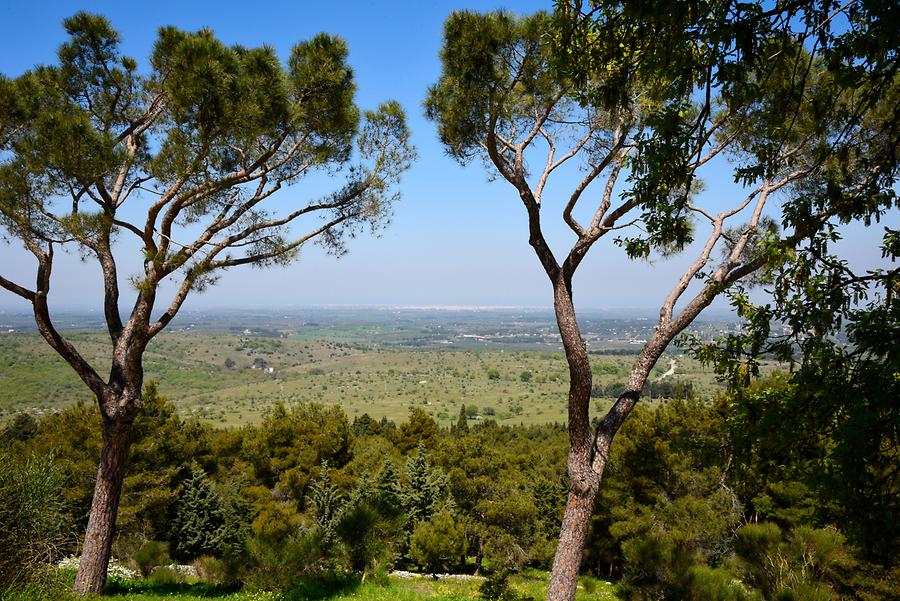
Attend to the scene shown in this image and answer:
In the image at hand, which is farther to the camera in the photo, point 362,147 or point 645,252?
point 362,147

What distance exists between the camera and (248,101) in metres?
5.52

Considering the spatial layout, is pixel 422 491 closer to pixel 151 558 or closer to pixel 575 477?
pixel 151 558

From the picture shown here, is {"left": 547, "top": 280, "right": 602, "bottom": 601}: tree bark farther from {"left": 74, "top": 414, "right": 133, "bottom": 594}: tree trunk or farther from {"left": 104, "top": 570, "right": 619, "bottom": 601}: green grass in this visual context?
{"left": 74, "top": 414, "right": 133, "bottom": 594}: tree trunk

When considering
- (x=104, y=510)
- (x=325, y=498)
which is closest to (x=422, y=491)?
(x=325, y=498)

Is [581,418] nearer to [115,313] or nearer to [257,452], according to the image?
[115,313]

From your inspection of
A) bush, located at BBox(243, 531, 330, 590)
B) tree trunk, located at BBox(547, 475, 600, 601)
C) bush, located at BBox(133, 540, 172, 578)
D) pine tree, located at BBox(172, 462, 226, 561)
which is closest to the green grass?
bush, located at BBox(243, 531, 330, 590)

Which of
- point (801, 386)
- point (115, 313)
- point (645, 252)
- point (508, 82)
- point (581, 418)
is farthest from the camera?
point (115, 313)

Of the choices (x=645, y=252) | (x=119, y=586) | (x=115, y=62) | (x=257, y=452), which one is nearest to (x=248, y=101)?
(x=115, y=62)

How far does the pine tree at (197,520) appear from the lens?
16.7 m

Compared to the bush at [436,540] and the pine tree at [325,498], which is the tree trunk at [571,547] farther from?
the pine tree at [325,498]

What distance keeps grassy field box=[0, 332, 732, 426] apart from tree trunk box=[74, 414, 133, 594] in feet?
129

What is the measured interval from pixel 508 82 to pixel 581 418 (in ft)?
12.0

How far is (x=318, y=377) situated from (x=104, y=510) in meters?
102

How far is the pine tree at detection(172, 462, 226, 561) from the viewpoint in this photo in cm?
Answer: 1670
